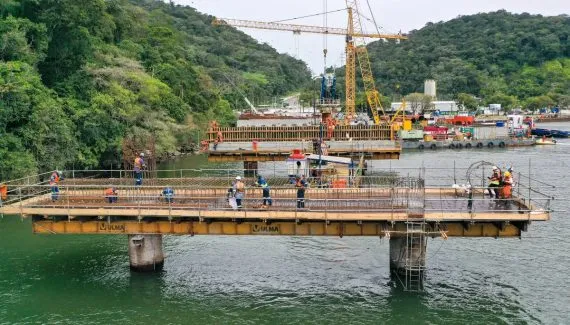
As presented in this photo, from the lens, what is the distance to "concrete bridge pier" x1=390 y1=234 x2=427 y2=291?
84.3ft

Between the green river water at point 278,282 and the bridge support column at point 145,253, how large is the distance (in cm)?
52

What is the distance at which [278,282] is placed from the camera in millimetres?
28188

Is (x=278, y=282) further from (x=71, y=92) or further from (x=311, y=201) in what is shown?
(x=71, y=92)

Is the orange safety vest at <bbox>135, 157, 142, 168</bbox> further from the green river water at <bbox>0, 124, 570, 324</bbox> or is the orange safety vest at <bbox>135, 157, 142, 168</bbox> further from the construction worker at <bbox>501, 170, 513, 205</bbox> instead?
the construction worker at <bbox>501, 170, 513, 205</bbox>

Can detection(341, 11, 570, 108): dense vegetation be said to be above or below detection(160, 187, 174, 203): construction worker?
above

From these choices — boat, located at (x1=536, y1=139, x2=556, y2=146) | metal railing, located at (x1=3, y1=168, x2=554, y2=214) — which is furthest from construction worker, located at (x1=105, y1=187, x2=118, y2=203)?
boat, located at (x1=536, y1=139, x2=556, y2=146)

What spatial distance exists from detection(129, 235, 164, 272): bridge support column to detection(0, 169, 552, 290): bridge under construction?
51mm

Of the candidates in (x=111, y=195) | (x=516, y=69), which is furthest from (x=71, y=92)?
(x=516, y=69)

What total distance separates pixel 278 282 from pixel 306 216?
527 cm

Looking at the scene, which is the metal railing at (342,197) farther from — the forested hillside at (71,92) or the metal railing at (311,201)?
the forested hillside at (71,92)

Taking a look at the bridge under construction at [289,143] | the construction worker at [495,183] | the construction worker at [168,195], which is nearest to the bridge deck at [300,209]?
the construction worker at [168,195]

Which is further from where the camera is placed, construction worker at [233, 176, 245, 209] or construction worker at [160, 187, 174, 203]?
construction worker at [160, 187, 174, 203]

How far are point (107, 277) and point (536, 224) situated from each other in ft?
93.8

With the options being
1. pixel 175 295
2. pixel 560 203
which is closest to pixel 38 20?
pixel 175 295
